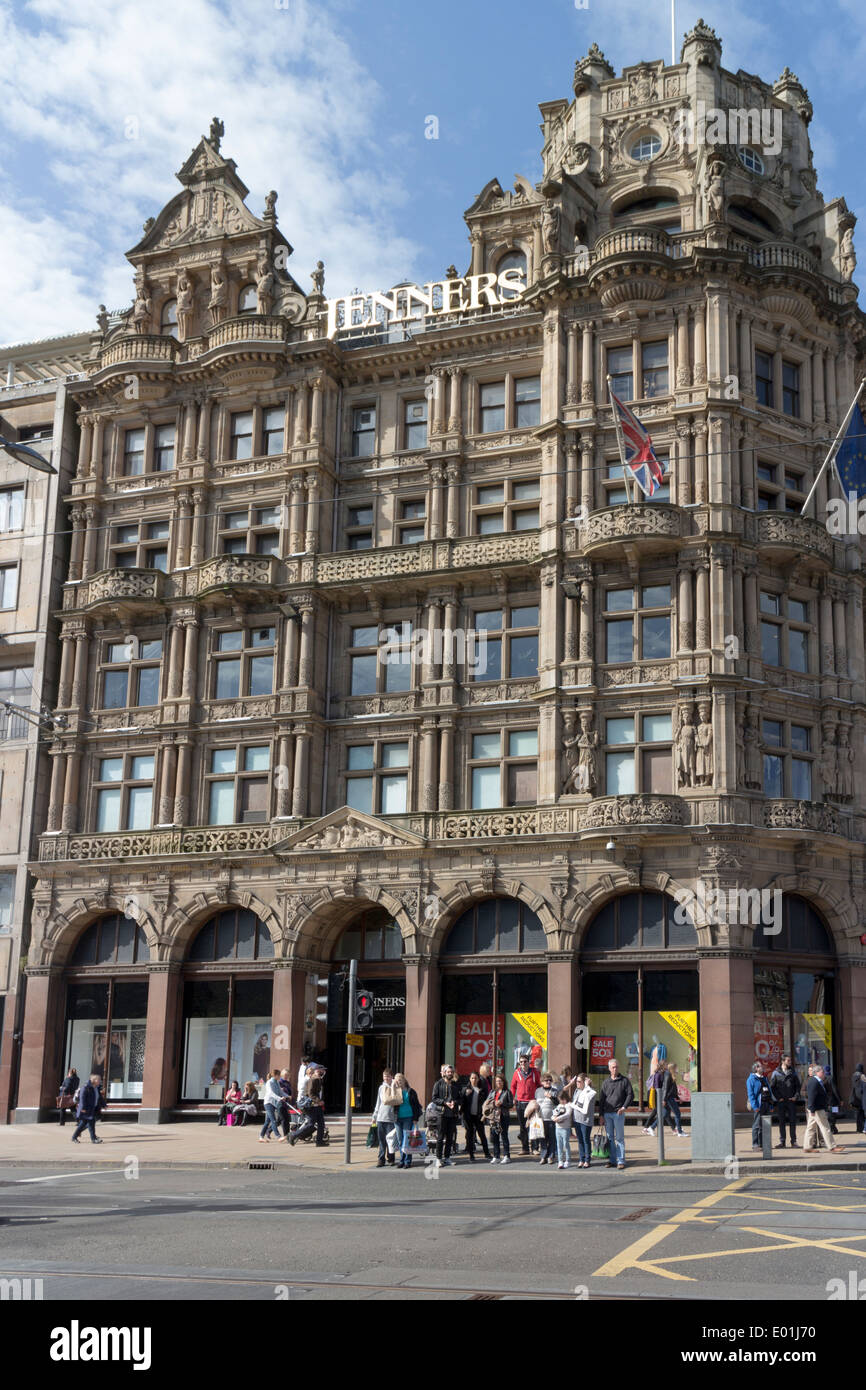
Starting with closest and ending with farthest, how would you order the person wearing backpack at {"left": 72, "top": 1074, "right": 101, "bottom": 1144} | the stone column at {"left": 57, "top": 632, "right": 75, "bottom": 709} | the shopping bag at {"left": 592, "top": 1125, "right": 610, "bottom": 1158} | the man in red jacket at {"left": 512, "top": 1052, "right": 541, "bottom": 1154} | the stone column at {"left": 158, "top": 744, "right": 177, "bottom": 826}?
the shopping bag at {"left": 592, "top": 1125, "right": 610, "bottom": 1158} < the man in red jacket at {"left": 512, "top": 1052, "right": 541, "bottom": 1154} < the person wearing backpack at {"left": 72, "top": 1074, "right": 101, "bottom": 1144} < the stone column at {"left": 158, "top": 744, "right": 177, "bottom": 826} < the stone column at {"left": 57, "top": 632, "right": 75, "bottom": 709}

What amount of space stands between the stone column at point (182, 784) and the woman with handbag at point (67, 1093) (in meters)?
8.18

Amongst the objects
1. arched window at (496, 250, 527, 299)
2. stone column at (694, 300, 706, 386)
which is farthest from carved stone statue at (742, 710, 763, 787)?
arched window at (496, 250, 527, 299)

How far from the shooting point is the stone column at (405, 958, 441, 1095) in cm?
4012

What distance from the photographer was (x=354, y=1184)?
955 inches

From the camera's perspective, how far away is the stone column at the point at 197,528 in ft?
157

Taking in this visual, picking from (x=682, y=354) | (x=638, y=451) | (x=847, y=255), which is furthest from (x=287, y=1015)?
(x=847, y=255)

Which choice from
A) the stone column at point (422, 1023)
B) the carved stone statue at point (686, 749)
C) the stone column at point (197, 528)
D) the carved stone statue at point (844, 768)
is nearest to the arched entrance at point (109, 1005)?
the stone column at point (422, 1023)

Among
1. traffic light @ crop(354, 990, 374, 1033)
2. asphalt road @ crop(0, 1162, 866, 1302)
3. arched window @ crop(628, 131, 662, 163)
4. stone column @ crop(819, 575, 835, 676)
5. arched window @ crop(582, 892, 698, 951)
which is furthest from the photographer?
arched window @ crop(628, 131, 662, 163)

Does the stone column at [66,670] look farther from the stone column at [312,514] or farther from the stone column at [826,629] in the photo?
the stone column at [826,629]

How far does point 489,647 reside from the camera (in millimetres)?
44031

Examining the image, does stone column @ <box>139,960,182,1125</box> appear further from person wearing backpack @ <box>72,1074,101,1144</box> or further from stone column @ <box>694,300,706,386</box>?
stone column @ <box>694,300,706,386</box>

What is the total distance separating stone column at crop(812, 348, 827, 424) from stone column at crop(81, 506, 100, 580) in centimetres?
Result: 2436
